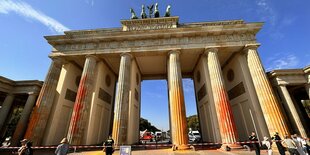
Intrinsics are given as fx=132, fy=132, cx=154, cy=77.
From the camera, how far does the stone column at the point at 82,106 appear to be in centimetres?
1093

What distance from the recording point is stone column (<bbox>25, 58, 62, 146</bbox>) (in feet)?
37.0

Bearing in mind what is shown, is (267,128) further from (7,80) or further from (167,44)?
(7,80)

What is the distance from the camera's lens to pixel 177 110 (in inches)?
436

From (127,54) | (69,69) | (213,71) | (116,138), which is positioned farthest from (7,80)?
(213,71)

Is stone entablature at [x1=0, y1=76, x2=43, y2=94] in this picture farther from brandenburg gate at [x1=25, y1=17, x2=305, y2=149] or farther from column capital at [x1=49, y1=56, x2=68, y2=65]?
column capital at [x1=49, y1=56, x2=68, y2=65]

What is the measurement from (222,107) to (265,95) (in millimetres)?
3858

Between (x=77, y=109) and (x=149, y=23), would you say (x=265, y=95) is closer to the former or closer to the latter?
(x=149, y=23)

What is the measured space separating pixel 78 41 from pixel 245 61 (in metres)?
18.0

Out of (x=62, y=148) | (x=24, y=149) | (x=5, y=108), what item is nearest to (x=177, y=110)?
(x=62, y=148)

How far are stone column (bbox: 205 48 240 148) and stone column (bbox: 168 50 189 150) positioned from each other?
294 cm

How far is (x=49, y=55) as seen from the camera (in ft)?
46.4

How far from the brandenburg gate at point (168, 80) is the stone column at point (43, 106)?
0.21 feet

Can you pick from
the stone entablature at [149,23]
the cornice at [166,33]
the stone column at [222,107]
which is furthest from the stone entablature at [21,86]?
the stone column at [222,107]

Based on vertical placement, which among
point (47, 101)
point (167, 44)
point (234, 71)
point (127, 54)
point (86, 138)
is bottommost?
point (86, 138)
